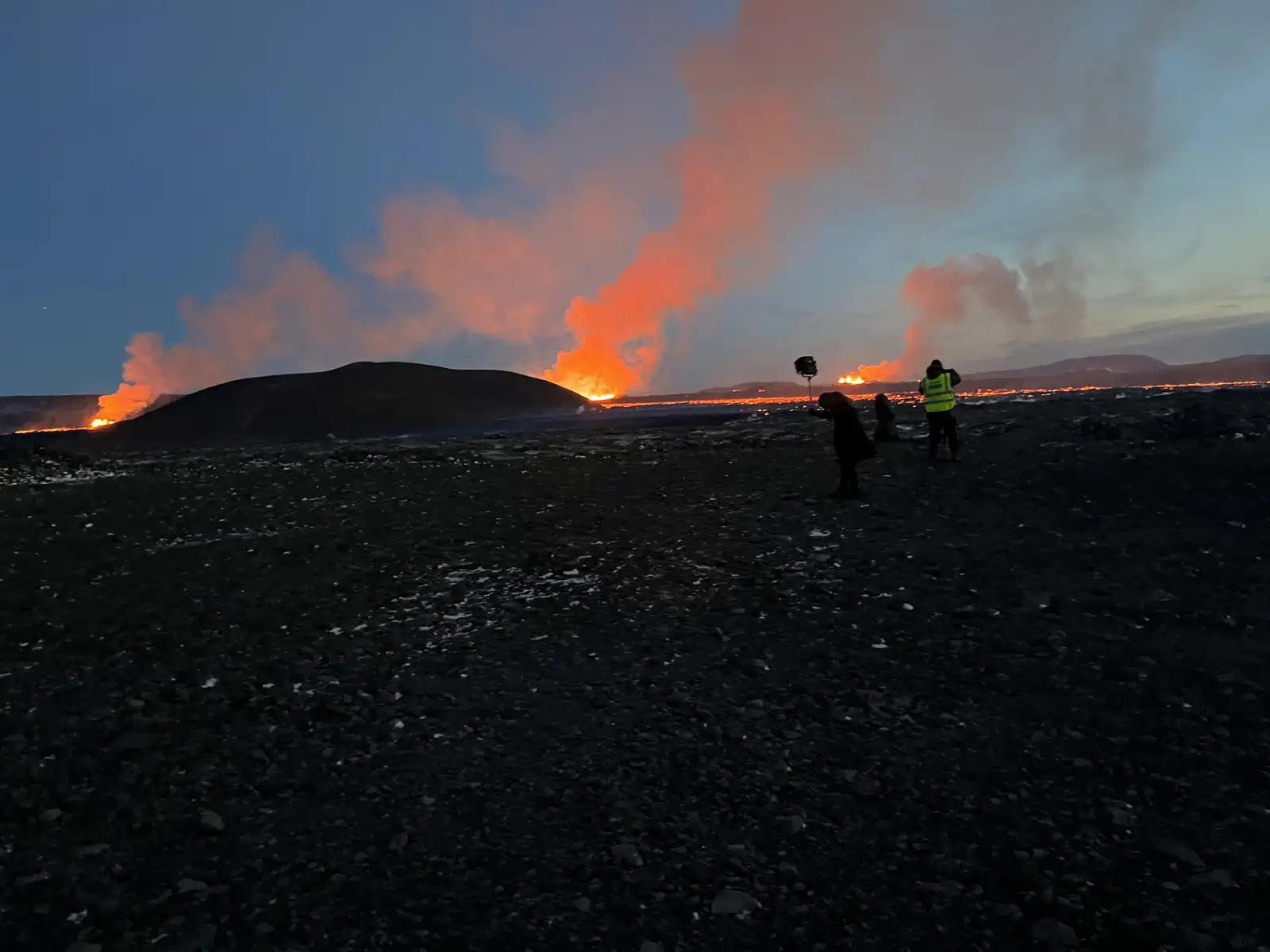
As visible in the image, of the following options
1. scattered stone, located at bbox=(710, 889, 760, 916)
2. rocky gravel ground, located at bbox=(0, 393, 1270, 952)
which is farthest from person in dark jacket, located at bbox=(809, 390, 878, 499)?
scattered stone, located at bbox=(710, 889, 760, 916)

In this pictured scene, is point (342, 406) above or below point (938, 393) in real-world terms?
above

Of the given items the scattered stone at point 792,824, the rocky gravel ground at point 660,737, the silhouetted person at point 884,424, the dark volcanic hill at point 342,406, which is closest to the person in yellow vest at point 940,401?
the silhouetted person at point 884,424

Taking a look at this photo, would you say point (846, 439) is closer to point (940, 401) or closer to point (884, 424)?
point (940, 401)

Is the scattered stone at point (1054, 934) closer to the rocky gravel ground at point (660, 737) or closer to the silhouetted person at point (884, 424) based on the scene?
the rocky gravel ground at point (660, 737)

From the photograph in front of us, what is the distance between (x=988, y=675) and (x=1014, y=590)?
2.89 metres

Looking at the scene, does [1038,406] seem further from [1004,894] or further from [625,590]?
[1004,894]

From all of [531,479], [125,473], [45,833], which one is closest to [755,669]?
[45,833]

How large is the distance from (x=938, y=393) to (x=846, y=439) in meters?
4.89

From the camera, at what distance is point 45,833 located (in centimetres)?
563

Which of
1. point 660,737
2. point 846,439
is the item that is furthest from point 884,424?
point 660,737

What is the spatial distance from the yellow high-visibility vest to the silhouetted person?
14.4 ft

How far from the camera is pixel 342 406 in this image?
91188mm

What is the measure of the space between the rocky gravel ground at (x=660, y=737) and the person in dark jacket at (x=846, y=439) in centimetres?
233

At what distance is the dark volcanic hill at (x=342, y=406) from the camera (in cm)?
8381
